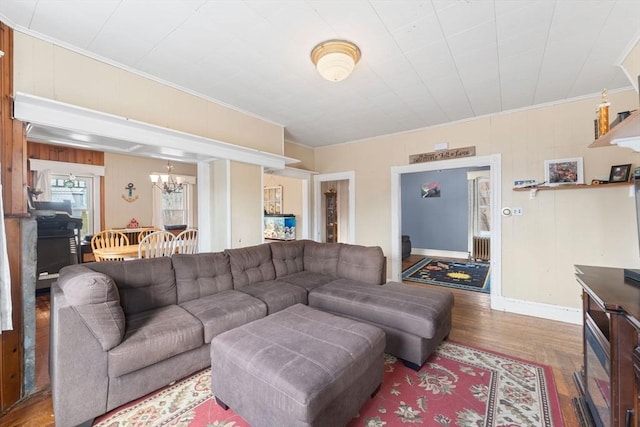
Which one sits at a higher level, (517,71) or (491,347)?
(517,71)

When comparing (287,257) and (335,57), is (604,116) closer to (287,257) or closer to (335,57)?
(335,57)

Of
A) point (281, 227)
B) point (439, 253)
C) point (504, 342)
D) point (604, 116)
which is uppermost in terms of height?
point (604, 116)

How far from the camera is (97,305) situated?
1623 mm

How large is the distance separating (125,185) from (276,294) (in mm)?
5147

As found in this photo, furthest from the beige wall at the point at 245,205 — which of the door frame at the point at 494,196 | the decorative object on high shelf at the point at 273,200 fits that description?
the decorative object on high shelf at the point at 273,200

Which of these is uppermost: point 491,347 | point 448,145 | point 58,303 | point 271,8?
point 271,8

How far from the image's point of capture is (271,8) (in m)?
1.71

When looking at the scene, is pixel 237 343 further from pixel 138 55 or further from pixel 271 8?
pixel 138 55

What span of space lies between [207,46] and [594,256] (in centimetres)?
449

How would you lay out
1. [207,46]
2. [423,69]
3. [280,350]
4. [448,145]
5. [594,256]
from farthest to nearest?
[448,145]
[594,256]
[423,69]
[207,46]
[280,350]

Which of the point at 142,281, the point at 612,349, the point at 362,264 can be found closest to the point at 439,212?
the point at 362,264

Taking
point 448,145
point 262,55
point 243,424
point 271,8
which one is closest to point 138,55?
point 262,55

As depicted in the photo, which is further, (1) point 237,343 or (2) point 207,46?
(2) point 207,46

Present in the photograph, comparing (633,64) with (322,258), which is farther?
(322,258)
